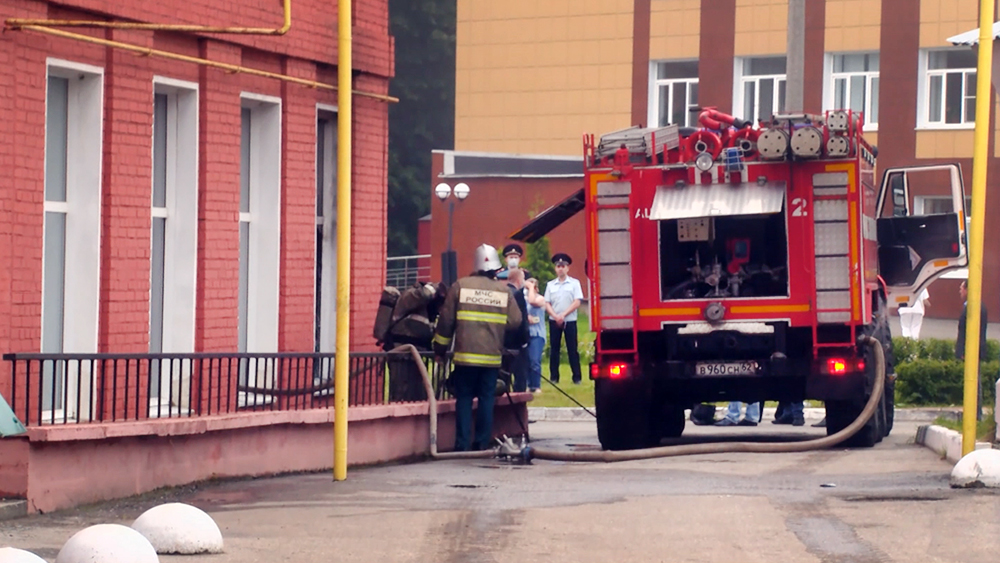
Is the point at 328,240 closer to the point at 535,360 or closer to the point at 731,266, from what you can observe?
the point at 731,266

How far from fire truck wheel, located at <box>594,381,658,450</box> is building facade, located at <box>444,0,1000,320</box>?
1821cm

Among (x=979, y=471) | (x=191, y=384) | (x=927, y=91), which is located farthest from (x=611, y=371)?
(x=927, y=91)

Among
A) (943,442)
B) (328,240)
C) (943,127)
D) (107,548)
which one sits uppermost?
(943,127)

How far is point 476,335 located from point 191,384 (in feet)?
10.2

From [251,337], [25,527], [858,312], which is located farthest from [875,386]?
[25,527]

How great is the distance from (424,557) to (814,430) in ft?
35.1

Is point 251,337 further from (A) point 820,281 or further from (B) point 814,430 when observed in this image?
(B) point 814,430

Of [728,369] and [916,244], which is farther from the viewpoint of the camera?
[916,244]

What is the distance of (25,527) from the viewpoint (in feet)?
30.0

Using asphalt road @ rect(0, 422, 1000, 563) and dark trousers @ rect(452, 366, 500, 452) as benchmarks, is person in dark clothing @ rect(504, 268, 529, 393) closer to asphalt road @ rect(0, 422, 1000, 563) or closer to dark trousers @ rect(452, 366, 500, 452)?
dark trousers @ rect(452, 366, 500, 452)

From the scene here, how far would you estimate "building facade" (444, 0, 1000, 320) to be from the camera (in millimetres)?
36188

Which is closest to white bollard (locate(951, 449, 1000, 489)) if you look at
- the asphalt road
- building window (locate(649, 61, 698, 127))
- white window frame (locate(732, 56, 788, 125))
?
the asphalt road

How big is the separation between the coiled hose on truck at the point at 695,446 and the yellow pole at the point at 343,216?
2346 mm

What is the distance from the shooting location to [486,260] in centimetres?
1424
